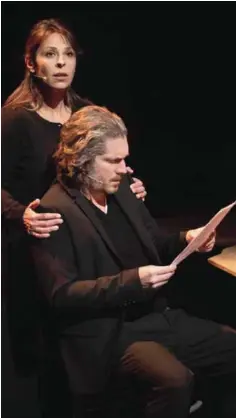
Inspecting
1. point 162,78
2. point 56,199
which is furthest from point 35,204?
point 162,78

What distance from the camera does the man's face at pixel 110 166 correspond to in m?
2.32

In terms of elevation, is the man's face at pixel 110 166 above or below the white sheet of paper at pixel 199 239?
above

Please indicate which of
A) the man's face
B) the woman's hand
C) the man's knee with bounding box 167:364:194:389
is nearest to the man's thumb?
the woman's hand

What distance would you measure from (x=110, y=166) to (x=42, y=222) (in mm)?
284

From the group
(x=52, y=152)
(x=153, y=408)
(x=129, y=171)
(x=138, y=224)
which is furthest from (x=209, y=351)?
(x=52, y=152)

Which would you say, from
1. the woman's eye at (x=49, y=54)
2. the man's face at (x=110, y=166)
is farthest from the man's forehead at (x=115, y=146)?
the woman's eye at (x=49, y=54)

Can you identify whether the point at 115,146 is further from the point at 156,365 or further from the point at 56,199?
the point at 156,365

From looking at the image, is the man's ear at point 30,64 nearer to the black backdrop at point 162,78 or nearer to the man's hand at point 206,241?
the black backdrop at point 162,78

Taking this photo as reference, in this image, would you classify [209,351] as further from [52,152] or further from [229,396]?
[52,152]

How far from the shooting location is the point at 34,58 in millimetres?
2449

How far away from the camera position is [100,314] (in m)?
2.34

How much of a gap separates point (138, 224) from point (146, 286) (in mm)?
274

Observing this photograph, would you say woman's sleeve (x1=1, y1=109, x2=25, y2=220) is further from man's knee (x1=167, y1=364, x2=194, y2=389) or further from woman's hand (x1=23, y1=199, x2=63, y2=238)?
man's knee (x1=167, y1=364, x2=194, y2=389)

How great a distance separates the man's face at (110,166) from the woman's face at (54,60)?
309 millimetres
